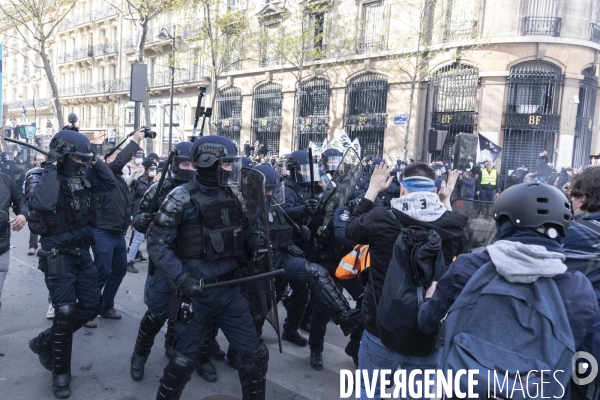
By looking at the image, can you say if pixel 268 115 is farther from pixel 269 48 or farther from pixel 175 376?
pixel 175 376

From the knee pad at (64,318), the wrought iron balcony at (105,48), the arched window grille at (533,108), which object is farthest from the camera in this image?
the wrought iron balcony at (105,48)

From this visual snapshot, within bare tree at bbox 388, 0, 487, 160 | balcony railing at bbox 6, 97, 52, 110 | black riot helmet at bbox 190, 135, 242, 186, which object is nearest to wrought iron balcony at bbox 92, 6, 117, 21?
balcony railing at bbox 6, 97, 52, 110

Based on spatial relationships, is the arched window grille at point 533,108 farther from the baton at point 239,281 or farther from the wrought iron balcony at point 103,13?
the wrought iron balcony at point 103,13

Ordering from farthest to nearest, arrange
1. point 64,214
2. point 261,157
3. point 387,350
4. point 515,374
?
point 261,157 < point 64,214 < point 387,350 < point 515,374

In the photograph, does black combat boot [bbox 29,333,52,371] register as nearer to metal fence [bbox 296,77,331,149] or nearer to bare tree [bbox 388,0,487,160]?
bare tree [bbox 388,0,487,160]

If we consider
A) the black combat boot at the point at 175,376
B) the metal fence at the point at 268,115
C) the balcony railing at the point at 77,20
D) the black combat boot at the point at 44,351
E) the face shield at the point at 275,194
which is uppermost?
the balcony railing at the point at 77,20

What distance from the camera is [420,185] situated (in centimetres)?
278

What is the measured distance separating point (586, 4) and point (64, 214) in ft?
73.2

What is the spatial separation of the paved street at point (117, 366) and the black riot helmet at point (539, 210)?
2506mm

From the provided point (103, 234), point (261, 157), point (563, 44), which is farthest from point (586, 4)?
point (103, 234)

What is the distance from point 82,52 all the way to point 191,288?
4229cm

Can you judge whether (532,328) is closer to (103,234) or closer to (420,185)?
(420,185)

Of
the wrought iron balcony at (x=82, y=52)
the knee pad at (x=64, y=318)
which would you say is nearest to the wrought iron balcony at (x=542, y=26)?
the knee pad at (x=64, y=318)

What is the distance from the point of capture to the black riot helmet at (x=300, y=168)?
5133 mm
